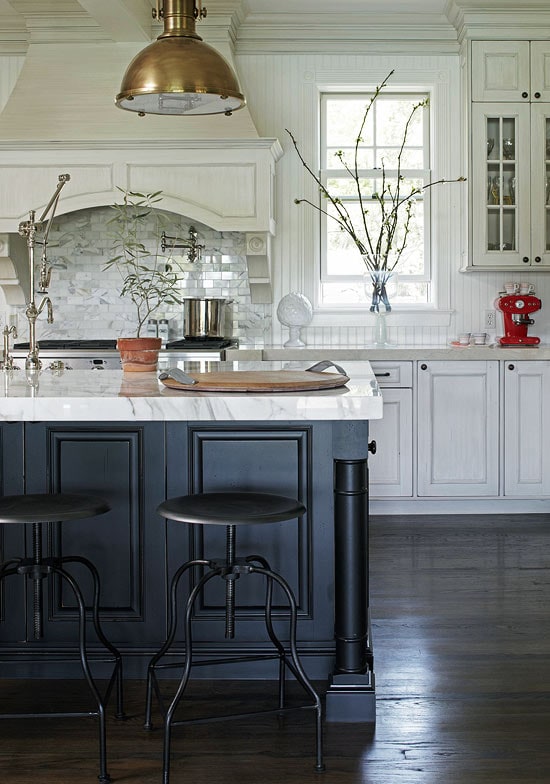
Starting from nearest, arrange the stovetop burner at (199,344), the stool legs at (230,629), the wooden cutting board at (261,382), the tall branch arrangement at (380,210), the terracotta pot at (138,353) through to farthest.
→ the stool legs at (230,629), the wooden cutting board at (261,382), the terracotta pot at (138,353), the stovetop burner at (199,344), the tall branch arrangement at (380,210)

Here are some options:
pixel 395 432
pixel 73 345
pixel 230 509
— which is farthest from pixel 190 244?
pixel 230 509

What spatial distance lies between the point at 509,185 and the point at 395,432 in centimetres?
161

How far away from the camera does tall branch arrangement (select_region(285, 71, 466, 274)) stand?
229 inches

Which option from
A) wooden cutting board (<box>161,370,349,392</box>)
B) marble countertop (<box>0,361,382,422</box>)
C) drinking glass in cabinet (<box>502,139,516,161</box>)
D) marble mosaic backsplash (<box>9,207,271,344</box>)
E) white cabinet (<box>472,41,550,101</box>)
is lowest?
marble countertop (<box>0,361,382,422</box>)

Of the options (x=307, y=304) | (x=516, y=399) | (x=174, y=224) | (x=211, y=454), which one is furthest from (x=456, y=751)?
(x=174, y=224)

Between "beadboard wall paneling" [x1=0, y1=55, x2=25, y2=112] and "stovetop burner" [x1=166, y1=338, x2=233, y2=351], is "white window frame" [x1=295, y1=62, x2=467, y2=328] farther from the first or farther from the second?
"beadboard wall paneling" [x1=0, y1=55, x2=25, y2=112]

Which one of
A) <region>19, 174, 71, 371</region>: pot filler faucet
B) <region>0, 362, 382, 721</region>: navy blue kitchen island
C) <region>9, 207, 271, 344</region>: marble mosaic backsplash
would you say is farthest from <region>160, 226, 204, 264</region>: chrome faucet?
<region>0, 362, 382, 721</region>: navy blue kitchen island

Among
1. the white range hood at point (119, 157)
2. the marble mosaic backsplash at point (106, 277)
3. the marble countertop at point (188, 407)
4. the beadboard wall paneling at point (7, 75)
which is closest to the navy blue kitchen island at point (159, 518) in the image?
the marble countertop at point (188, 407)

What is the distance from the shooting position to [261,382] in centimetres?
265

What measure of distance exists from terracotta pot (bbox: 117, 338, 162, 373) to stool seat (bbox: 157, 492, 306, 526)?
85 centimetres

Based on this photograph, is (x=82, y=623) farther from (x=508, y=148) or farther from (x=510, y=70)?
(x=510, y=70)

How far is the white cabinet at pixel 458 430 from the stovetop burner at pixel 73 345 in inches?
68.8

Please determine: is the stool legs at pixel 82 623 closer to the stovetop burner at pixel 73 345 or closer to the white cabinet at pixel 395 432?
the stovetop burner at pixel 73 345

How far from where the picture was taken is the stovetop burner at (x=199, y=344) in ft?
17.0
